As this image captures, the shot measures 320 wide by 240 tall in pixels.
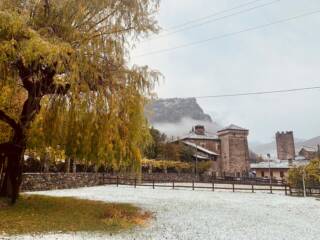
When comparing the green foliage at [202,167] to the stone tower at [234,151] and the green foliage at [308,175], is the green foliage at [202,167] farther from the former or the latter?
the green foliage at [308,175]

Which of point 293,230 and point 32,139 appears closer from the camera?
point 293,230

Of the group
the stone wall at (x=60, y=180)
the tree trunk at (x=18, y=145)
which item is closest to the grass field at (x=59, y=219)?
the tree trunk at (x=18, y=145)

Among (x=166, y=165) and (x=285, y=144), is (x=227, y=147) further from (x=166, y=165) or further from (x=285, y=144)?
(x=166, y=165)

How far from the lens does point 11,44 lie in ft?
25.8

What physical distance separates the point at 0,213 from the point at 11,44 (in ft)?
16.5

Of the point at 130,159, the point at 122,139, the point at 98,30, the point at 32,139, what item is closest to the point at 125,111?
the point at 122,139

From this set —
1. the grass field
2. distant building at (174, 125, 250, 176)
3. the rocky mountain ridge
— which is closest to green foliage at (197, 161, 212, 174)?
distant building at (174, 125, 250, 176)

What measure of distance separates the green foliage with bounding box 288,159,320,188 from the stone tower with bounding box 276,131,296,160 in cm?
5069

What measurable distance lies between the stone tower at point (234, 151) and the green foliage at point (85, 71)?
4810cm

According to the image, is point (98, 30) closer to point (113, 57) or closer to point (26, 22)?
point (113, 57)

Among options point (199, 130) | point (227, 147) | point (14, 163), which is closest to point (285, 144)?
point (227, 147)

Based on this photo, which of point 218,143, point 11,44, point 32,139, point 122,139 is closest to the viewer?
point 11,44

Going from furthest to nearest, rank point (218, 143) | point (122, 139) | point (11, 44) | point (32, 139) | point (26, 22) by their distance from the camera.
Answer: point (218, 143), point (32, 139), point (122, 139), point (26, 22), point (11, 44)

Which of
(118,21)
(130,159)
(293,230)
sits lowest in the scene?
(293,230)
